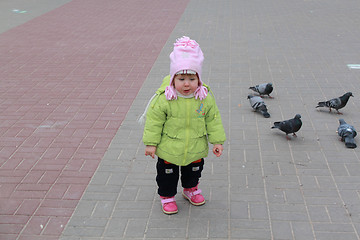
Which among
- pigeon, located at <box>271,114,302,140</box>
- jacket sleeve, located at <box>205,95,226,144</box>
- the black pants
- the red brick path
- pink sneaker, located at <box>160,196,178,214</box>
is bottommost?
the red brick path

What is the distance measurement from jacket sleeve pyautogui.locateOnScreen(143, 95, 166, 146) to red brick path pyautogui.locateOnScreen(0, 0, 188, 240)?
3.98ft

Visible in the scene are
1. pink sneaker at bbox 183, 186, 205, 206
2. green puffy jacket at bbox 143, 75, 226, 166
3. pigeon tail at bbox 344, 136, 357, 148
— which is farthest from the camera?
pigeon tail at bbox 344, 136, 357, 148

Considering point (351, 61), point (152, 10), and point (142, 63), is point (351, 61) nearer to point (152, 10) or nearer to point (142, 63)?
point (142, 63)

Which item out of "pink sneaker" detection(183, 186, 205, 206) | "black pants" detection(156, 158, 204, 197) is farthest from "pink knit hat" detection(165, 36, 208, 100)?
A: "pink sneaker" detection(183, 186, 205, 206)

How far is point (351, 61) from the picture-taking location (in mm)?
8555

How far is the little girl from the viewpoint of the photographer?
3.40 metres

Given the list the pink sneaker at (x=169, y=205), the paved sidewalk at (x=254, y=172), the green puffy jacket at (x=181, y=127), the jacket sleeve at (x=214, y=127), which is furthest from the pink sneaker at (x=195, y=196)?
the jacket sleeve at (x=214, y=127)

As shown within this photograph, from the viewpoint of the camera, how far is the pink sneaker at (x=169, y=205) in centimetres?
399

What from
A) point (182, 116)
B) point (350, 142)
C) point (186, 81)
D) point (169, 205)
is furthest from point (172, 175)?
point (350, 142)

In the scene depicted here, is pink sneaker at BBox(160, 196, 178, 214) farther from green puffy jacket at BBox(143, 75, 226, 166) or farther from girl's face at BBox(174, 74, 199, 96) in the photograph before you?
girl's face at BBox(174, 74, 199, 96)

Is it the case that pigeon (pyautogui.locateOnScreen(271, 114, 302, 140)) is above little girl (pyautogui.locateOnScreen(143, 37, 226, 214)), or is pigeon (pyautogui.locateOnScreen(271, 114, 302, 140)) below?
below

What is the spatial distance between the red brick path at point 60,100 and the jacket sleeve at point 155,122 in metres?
1.21

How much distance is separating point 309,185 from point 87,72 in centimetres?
520

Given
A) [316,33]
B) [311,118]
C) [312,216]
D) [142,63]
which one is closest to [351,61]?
[316,33]
